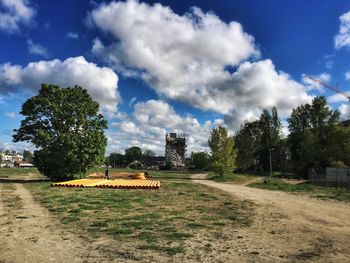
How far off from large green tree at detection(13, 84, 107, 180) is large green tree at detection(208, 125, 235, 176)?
2336 centimetres

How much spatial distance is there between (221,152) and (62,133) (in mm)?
27897

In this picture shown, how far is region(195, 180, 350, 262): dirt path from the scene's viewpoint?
399 inches

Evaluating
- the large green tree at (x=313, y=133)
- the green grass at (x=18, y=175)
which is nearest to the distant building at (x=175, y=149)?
the large green tree at (x=313, y=133)

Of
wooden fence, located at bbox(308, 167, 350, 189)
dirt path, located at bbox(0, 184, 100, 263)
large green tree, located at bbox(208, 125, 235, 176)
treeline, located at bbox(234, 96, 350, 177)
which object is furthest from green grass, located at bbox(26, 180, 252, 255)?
treeline, located at bbox(234, 96, 350, 177)

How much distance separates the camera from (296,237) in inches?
497

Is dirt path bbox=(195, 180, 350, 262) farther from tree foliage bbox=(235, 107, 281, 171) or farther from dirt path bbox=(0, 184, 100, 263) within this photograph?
tree foliage bbox=(235, 107, 281, 171)

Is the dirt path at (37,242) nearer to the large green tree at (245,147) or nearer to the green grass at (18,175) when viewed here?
the green grass at (18,175)

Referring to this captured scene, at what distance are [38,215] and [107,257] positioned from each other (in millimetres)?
7946

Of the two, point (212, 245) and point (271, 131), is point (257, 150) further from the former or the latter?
point (212, 245)

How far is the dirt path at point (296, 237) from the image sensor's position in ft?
33.2

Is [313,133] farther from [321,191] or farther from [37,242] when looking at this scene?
[37,242]

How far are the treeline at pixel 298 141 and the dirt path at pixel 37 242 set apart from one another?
5008 cm

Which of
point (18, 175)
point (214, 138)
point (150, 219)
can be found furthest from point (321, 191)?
point (18, 175)

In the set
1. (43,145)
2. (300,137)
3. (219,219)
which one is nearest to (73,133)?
(43,145)
